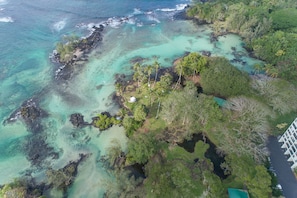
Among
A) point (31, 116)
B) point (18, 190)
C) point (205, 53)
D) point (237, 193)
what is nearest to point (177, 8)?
point (205, 53)

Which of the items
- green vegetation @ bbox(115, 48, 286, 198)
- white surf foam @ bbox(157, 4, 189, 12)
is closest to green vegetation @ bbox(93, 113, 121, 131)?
green vegetation @ bbox(115, 48, 286, 198)

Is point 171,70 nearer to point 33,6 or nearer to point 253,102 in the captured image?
point 253,102

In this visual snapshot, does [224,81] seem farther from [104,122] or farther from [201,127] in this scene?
[104,122]

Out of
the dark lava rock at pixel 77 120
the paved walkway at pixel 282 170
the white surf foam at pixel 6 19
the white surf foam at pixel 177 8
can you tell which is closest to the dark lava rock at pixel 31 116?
the dark lava rock at pixel 77 120

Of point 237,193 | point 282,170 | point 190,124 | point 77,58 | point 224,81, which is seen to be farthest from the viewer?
point 77,58

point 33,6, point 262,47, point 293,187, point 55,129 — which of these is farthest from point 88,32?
point 293,187

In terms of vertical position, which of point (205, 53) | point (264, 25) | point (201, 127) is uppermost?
point (264, 25)

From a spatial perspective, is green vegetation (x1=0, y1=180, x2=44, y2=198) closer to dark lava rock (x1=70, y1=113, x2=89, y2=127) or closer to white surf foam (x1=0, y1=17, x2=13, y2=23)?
dark lava rock (x1=70, y1=113, x2=89, y2=127)
